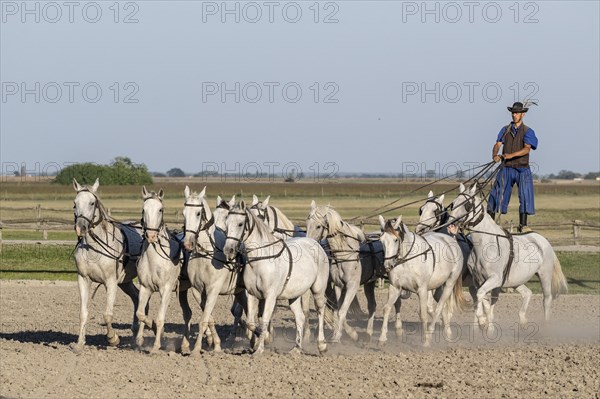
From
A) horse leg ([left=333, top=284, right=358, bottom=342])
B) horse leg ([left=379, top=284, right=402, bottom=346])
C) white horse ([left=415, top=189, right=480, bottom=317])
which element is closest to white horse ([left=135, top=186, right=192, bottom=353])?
horse leg ([left=333, top=284, right=358, bottom=342])

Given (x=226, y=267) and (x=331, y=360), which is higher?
(x=226, y=267)

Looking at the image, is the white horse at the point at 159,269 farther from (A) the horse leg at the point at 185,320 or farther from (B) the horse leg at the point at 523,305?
(B) the horse leg at the point at 523,305

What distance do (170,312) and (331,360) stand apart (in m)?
6.38

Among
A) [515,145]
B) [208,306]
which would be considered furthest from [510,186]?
[208,306]

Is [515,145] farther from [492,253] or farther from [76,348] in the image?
[76,348]

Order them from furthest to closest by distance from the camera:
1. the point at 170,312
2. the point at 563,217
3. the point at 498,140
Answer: the point at 563,217, the point at 170,312, the point at 498,140

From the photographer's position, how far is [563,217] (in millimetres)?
47875

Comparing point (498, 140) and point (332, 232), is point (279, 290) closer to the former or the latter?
point (332, 232)

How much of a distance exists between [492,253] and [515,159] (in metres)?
1.50

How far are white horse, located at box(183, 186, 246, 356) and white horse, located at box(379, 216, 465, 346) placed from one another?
196 cm

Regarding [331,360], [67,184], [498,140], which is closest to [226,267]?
[331,360]

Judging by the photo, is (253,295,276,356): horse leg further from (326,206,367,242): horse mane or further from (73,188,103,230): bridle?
(73,188,103,230): bridle

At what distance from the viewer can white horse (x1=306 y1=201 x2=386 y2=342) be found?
13.1 meters

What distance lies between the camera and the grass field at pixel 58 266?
23.0m
